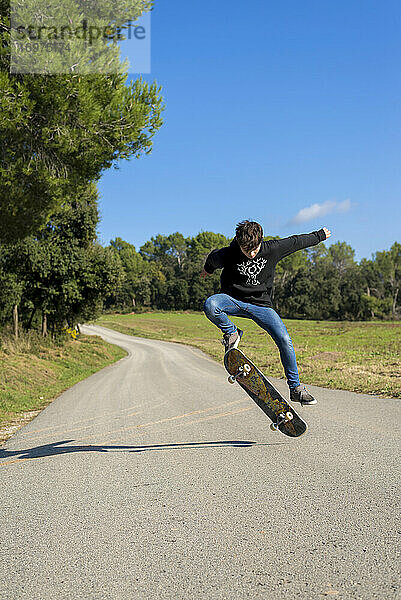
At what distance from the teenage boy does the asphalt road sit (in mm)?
1681

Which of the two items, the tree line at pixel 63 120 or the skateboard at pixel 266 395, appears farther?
the tree line at pixel 63 120

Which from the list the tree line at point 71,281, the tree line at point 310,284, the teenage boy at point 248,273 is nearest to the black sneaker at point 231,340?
the teenage boy at point 248,273

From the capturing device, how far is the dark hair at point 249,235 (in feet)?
17.5

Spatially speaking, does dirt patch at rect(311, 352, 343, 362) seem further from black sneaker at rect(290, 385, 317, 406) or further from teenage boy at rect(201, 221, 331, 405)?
teenage boy at rect(201, 221, 331, 405)

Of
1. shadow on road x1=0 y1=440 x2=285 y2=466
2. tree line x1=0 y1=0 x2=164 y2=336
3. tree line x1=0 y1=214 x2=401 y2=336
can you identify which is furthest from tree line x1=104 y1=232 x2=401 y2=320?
shadow on road x1=0 y1=440 x2=285 y2=466

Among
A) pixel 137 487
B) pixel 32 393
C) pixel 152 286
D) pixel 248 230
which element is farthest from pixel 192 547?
pixel 152 286

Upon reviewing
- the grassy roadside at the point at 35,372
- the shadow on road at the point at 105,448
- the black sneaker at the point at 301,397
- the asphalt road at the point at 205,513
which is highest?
the black sneaker at the point at 301,397

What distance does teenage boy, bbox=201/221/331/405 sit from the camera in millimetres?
5410

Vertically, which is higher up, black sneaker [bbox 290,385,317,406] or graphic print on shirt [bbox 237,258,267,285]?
graphic print on shirt [bbox 237,258,267,285]

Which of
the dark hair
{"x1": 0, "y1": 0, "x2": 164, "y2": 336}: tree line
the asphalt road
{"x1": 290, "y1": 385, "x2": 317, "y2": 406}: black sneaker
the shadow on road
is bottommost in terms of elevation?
the shadow on road

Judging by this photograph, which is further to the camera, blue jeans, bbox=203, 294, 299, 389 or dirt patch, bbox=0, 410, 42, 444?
dirt patch, bbox=0, 410, 42, 444

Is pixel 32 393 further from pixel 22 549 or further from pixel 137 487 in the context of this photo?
pixel 22 549

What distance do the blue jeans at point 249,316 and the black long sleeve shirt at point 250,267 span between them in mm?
86

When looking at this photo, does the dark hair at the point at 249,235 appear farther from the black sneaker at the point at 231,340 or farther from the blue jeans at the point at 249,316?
the black sneaker at the point at 231,340
